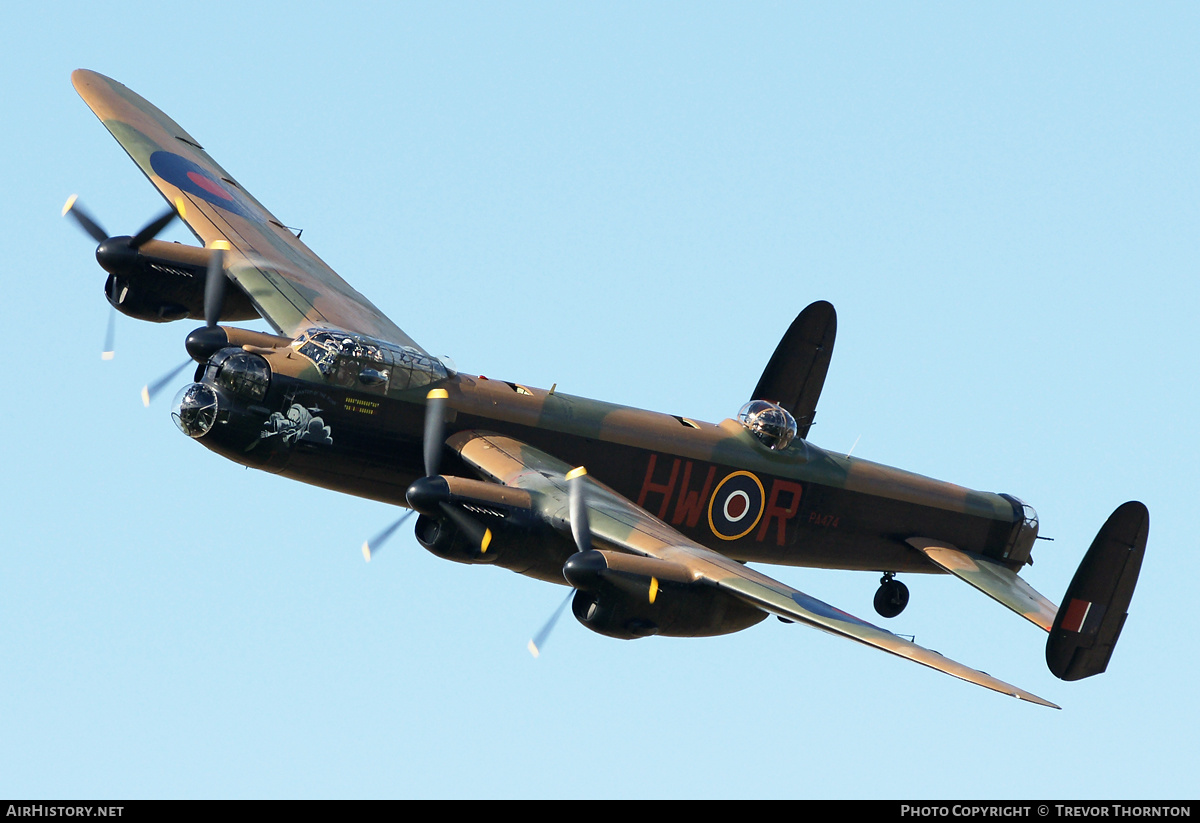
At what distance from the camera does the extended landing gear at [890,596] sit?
43.6 m

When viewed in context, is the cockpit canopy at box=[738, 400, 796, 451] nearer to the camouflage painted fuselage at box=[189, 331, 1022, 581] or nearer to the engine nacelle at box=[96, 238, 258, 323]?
the camouflage painted fuselage at box=[189, 331, 1022, 581]

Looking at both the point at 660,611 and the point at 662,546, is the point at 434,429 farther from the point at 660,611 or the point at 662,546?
the point at 660,611

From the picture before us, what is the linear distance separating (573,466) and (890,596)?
966cm

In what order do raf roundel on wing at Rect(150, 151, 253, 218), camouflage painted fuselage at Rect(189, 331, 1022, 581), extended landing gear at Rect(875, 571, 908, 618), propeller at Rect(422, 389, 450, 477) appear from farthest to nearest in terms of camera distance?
1. raf roundel on wing at Rect(150, 151, 253, 218)
2. extended landing gear at Rect(875, 571, 908, 618)
3. propeller at Rect(422, 389, 450, 477)
4. camouflage painted fuselage at Rect(189, 331, 1022, 581)

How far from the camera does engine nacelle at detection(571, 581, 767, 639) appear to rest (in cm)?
3356

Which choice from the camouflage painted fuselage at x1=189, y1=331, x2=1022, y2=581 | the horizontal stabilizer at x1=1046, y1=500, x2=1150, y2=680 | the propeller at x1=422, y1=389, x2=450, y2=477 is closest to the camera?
the camouflage painted fuselage at x1=189, y1=331, x2=1022, y2=581

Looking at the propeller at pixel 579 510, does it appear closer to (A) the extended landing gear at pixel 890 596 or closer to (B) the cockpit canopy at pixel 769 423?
(B) the cockpit canopy at pixel 769 423

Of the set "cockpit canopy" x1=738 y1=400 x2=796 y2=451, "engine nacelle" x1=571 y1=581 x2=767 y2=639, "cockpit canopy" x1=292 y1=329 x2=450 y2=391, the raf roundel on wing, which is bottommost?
"engine nacelle" x1=571 y1=581 x2=767 y2=639

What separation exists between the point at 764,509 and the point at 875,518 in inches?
122

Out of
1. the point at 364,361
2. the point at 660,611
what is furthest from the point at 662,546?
the point at 364,361

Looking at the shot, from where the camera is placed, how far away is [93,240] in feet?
138

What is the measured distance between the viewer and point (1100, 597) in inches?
Answer: 1478

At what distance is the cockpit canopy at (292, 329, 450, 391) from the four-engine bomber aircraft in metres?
0.05

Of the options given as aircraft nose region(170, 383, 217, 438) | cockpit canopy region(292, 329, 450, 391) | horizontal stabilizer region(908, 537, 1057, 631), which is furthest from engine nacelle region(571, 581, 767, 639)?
horizontal stabilizer region(908, 537, 1057, 631)
